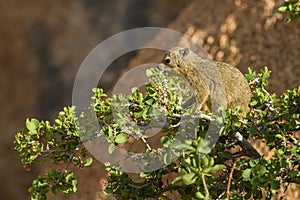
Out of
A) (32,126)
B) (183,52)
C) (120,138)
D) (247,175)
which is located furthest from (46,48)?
(247,175)

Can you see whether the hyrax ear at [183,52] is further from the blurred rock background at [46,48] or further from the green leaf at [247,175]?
the blurred rock background at [46,48]

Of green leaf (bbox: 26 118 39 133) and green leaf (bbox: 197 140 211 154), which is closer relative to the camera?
green leaf (bbox: 197 140 211 154)

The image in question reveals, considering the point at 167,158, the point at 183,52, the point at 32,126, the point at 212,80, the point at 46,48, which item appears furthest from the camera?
the point at 46,48

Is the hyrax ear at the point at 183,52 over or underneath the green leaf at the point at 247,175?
over

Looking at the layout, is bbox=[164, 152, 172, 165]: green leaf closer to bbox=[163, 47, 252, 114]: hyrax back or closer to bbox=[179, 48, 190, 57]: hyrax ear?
bbox=[163, 47, 252, 114]: hyrax back

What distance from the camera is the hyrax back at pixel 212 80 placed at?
2297 mm

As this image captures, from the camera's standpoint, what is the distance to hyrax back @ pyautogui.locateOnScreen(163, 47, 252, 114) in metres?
2.30

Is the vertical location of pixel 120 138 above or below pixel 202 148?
above

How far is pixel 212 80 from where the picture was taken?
7.66 ft

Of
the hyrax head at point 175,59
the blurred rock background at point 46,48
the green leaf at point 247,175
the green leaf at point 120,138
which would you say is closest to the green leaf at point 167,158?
the green leaf at point 120,138

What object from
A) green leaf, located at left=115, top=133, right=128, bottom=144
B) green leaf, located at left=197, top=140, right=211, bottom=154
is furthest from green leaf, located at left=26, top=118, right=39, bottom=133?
green leaf, located at left=197, top=140, right=211, bottom=154

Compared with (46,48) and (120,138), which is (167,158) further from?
(46,48)

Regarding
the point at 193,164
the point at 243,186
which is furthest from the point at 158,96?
the point at 243,186

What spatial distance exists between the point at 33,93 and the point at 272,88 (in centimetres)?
279
